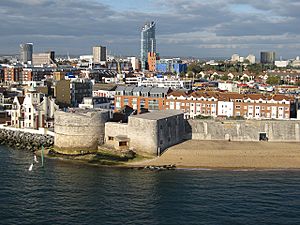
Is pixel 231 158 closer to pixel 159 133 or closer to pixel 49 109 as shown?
pixel 159 133

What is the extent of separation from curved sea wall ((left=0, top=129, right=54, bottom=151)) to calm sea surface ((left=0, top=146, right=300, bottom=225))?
16.6 feet

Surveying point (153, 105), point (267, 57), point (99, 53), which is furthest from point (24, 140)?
point (267, 57)

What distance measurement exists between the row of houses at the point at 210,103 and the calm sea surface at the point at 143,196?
498 inches

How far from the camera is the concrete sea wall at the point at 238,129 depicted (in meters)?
34.3

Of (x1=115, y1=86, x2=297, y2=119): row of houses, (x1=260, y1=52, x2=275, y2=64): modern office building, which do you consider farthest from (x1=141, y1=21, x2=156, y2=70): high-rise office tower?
(x1=115, y1=86, x2=297, y2=119): row of houses

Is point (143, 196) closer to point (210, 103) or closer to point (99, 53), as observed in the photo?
point (210, 103)

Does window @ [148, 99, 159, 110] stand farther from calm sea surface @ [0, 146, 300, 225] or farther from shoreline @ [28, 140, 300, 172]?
calm sea surface @ [0, 146, 300, 225]

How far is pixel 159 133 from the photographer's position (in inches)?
1174

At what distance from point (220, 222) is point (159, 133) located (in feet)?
38.3

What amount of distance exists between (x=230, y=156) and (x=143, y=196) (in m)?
9.20

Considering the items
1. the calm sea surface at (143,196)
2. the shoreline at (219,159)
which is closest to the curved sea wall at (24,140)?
the shoreline at (219,159)

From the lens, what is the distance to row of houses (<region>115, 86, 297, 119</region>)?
1550 inches

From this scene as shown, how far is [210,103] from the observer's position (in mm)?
41500

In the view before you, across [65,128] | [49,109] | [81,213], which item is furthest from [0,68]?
[81,213]
